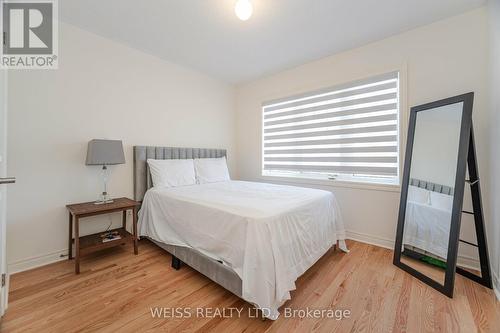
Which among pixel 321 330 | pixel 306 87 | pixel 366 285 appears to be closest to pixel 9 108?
pixel 321 330

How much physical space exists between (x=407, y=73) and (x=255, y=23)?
5.99 feet

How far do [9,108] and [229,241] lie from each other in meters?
2.42

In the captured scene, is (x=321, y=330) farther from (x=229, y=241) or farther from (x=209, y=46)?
(x=209, y=46)

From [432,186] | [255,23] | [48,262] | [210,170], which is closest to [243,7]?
[255,23]

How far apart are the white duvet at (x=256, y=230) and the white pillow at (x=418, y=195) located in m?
0.76

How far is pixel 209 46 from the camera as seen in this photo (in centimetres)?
267

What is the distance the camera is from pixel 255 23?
86.4 inches

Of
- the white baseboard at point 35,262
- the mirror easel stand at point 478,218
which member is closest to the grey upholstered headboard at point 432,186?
the mirror easel stand at point 478,218

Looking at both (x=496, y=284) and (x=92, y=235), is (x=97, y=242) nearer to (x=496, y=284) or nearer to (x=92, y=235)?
(x=92, y=235)

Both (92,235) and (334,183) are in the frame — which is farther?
(334,183)

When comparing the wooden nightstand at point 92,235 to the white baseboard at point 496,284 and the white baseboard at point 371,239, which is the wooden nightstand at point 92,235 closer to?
the white baseboard at point 371,239

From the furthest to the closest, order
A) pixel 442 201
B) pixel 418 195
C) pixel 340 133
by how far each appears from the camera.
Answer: pixel 340 133
pixel 418 195
pixel 442 201

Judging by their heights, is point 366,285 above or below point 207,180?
below

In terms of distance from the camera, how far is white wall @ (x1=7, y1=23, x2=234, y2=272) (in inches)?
77.2
